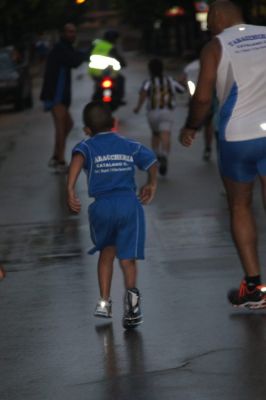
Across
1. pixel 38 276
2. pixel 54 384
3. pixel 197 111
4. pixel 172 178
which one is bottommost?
pixel 172 178

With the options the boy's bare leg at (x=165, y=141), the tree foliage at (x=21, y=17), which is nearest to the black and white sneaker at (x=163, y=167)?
the boy's bare leg at (x=165, y=141)

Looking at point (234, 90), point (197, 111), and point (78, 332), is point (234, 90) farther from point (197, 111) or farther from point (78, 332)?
point (78, 332)

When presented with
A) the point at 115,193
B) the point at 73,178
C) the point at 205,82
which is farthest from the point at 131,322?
the point at 205,82

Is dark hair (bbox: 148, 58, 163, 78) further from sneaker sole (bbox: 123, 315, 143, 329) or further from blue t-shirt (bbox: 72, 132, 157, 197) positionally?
sneaker sole (bbox: 123, 315, 143, 329)

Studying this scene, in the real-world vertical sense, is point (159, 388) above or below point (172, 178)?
above

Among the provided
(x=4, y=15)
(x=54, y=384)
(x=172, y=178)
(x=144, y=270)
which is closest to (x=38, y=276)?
(x=144, y=270)

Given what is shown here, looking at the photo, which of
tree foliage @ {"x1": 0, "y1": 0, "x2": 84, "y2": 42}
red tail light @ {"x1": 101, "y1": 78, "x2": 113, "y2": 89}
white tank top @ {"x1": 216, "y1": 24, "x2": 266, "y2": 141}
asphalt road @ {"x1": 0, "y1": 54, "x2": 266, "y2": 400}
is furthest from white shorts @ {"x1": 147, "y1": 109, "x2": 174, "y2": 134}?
tree foliage @ {"x1": 0, "y1": 0, "x2": 84, "y2": 42}

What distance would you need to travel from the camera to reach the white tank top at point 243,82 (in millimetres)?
8281

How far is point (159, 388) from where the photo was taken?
6.46 meters

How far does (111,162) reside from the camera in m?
8.20

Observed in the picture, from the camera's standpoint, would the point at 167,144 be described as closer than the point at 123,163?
No

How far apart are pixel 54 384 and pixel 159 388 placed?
1.80 feet

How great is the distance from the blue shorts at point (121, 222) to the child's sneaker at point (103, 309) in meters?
0.29

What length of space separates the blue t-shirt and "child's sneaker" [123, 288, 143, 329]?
24.4 inches
